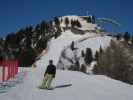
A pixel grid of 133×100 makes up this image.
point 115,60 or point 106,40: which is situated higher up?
point 106,40

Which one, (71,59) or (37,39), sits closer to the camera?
(71,59)

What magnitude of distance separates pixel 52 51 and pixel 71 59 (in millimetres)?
16262

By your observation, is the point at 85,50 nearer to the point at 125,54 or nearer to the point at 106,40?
the point at 106,40

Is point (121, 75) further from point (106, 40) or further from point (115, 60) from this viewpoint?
point (106, 40)

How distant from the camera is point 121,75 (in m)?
71.9

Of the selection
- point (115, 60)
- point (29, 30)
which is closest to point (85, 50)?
point (29, 30)

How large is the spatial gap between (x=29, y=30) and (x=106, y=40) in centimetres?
4957

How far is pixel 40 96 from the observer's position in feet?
68.7

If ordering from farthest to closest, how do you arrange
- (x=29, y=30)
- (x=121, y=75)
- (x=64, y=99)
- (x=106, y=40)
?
(x=29, y=30), (x=106, y=40), (x=121, y=75), (x=64, y=99)

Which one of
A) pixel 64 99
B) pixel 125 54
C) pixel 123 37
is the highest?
pixel 123 37

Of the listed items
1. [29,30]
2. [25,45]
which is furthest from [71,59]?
[29,30]

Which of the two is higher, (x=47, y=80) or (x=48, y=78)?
(x=48, y=78)

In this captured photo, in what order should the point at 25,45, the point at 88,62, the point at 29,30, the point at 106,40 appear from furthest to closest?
the point at 29,30 → the point at 25,45 → the point at 106,40 → the point at 88,62

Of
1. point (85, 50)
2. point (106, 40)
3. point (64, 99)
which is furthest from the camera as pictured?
point (106, 40)
